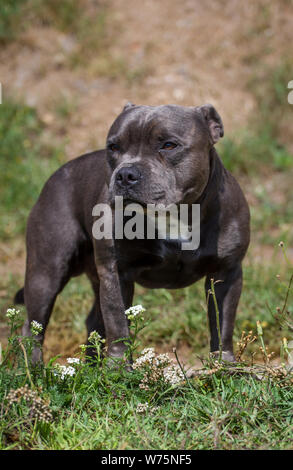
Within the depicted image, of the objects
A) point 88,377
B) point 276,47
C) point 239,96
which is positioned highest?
point 276,47

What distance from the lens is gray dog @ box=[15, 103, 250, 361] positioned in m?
3.58

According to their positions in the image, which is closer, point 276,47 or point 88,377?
point 88,377

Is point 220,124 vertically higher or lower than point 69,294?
higher

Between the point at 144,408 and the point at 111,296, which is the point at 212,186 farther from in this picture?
the point at 144,408

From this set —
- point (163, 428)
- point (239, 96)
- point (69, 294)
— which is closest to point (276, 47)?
point (239, 96)

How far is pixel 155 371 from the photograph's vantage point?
3072 millimetres

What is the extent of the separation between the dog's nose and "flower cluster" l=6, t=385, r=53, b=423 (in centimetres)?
117

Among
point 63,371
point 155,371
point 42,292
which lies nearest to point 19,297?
point 42,292

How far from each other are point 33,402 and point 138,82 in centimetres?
697

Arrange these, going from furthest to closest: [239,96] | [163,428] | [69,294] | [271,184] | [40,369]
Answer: [239,96]
[271,184]
[69,294]
[40,369]
[163,428]

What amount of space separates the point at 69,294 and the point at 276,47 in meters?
5.10
